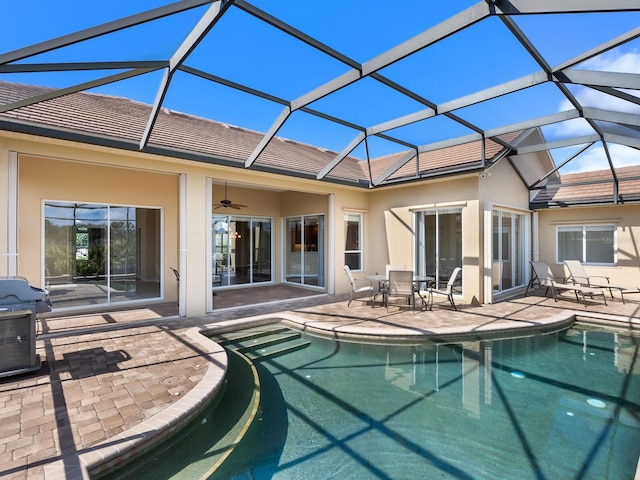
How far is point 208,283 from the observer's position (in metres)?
8.18

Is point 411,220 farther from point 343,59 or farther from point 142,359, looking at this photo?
point 142,359

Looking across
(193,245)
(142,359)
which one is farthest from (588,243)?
(142,359)

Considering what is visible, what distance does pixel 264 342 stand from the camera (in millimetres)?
6711

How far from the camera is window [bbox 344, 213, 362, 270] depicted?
11.7 metres

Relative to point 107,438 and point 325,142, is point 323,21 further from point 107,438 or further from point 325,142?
point 107,438

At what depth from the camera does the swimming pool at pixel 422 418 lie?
313 cm

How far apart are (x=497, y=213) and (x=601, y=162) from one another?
3360 millimetres

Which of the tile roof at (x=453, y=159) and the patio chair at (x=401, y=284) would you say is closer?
the patio chair at (x=401, y=284)

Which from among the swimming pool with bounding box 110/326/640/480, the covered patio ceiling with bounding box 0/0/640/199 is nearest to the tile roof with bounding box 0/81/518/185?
the covered patio ceiling with bounding box 0/0/640/199

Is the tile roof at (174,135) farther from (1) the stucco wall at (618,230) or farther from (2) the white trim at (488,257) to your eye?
(1) the stucco wall at (618,230)

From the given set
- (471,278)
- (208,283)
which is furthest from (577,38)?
(208,283)

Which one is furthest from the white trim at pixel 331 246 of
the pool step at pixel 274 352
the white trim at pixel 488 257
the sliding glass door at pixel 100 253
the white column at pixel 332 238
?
the sliding glass door at pixel 100 253

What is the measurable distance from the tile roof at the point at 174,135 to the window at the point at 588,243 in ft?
20.1

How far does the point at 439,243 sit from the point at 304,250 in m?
5.02
